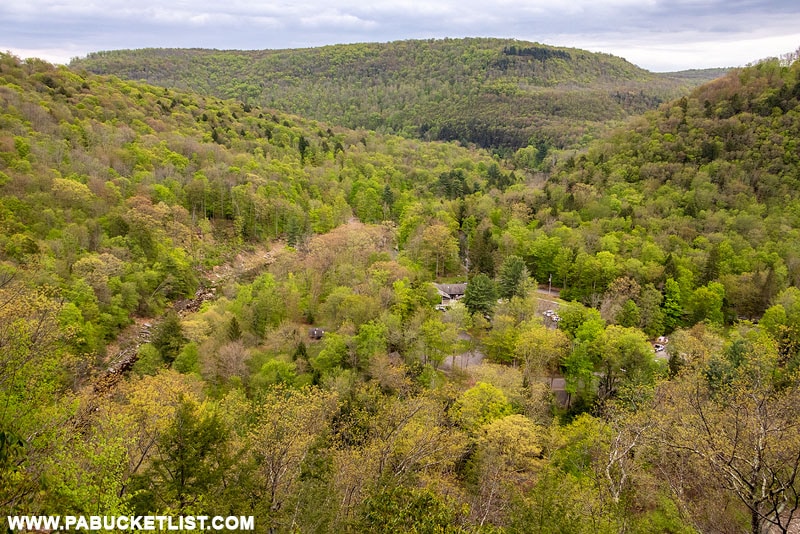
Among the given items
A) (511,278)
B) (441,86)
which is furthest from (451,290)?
(441,86)

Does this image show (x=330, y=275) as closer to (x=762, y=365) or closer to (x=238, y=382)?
(x=238, y=382)

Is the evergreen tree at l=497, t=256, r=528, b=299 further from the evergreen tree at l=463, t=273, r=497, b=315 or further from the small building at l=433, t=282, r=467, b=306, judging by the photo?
the small building at l=433, t=282, r=467, b=306

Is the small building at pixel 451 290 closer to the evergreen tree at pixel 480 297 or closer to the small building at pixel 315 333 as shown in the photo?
the evergreen tree at pixel 480 297

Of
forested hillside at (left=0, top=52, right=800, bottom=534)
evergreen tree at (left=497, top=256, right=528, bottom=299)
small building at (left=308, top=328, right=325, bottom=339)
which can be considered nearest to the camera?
forested hillside at (left=0, top=52, right=800, bottom=534)

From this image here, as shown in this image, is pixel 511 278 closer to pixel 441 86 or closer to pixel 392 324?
pixel 392 324

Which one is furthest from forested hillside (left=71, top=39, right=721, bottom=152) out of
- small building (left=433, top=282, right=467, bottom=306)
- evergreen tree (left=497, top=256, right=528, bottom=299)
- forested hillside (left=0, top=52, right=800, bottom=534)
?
evergreen tree (left=497, top=256, right=528, bottom=299)
